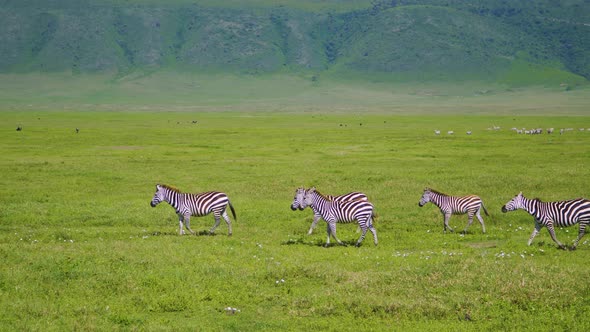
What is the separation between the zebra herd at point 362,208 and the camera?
18797 mm

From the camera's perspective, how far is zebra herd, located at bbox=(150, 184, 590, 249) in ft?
61.7

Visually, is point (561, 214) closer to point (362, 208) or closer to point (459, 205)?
point (459, 205)

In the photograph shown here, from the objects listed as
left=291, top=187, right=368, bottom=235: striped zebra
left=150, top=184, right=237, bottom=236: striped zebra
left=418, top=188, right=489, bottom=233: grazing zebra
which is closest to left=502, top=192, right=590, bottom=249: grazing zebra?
left=418, top=188, right=489, bottom=233: grazing zebra

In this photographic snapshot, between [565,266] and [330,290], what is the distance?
6.01m

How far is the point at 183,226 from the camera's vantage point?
74.4 feet

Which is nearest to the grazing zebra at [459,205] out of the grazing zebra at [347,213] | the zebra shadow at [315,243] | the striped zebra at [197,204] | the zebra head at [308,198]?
the grazing zebra at [347,213]

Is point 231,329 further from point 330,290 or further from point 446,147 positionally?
point 446,147

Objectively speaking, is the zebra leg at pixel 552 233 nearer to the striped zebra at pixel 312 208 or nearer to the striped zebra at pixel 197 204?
the striped zebra at pixel 312 208

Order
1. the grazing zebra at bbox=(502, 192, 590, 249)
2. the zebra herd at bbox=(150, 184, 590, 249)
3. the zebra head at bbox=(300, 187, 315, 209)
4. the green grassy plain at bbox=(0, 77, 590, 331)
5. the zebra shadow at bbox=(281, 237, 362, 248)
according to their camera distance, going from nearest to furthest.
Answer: the green grassy plain at bbox=(0, 77, 590, 331) → the grazing zebra at bbox=(502, 192, 590, 249) → the zebra herd at bbox=(150, 184, 590, 249) → the zebra shadow at bbox=(281, 237, 362, 248) → the zebra head at bbox=(300, 187, 315, 209)

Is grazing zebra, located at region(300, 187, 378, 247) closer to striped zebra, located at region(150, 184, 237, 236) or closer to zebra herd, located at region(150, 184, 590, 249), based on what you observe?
zebra herd, located at region(150, 184, 590, 249)

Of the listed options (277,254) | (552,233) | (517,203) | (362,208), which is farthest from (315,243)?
(552,233)

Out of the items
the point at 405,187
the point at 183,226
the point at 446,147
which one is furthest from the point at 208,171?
the point at 446,147

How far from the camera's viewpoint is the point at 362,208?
1962cm

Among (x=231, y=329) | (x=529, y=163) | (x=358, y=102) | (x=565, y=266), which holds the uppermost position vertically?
(x=358, y=102)
